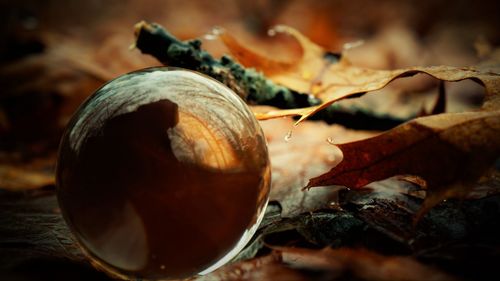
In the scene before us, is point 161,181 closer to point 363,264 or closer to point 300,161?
point 363,264

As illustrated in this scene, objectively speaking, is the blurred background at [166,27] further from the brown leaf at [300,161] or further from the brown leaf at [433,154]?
the brown leaf at [433,154]

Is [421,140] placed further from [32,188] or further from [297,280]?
[32,188]

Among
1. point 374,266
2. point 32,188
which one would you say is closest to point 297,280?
point 374,266

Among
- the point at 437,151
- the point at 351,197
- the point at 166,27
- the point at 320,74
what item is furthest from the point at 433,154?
the point at 166,27

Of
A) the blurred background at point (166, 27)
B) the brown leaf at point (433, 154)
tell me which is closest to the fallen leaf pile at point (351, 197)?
the brown leaf at point (433, 154)

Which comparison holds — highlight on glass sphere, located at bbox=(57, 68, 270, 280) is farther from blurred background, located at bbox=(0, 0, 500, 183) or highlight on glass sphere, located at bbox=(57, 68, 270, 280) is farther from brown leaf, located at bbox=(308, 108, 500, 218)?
blurred background, located at bbox=(0, 0, 500, 183)

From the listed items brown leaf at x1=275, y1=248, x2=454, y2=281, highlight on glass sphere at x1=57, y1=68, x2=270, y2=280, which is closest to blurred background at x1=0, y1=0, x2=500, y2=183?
highlight on glass sphere at x1=57, y1=68, x2=270, y2=280
